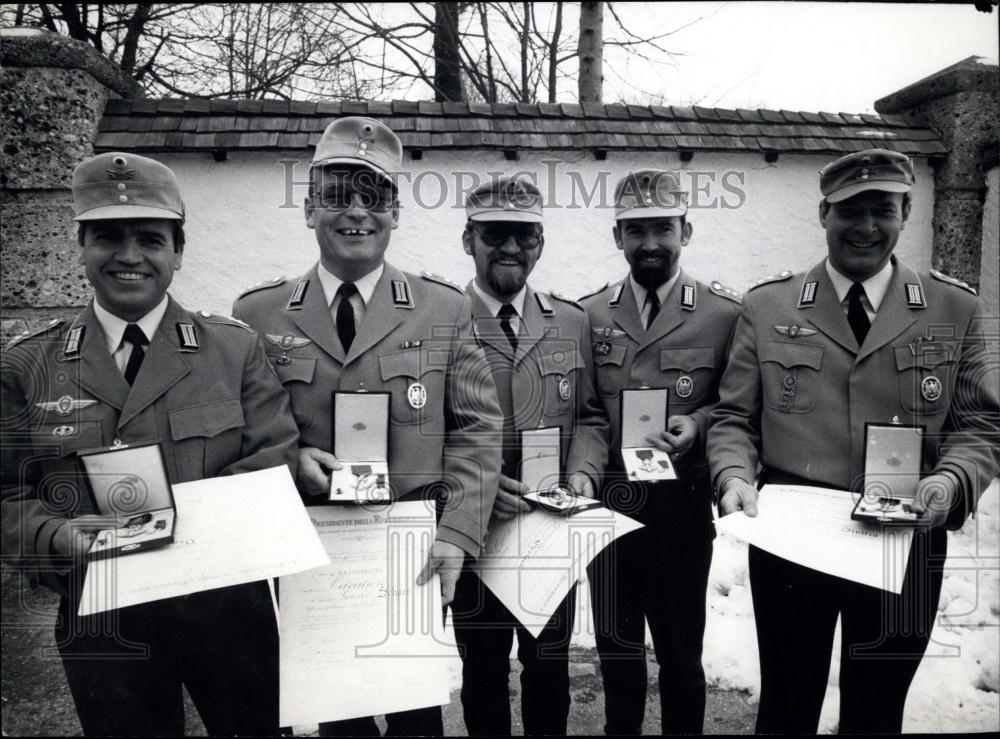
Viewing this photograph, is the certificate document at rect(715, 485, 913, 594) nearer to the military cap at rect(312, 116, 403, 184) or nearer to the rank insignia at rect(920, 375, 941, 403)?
the rank insignia at rect(920, 375, 941, 403)

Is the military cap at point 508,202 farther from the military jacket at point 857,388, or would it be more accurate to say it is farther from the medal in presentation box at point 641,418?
the military jacket at point 857,388

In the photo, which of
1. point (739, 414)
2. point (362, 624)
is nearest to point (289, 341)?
point (362, 624)

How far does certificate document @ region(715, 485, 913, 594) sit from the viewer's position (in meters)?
1.88

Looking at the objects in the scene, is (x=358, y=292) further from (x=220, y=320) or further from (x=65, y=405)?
(x=65, y=405)

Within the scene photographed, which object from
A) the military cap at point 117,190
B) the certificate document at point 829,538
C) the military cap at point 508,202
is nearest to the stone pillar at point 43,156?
the military cap at point 117,190

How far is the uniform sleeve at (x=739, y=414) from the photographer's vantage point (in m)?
2.13

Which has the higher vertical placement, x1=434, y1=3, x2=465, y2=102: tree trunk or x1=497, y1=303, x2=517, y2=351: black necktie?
x1=434, y1=3, x2=465, y2=102: tree trunk

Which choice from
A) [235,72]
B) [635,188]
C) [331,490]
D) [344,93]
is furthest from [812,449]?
[235,72]

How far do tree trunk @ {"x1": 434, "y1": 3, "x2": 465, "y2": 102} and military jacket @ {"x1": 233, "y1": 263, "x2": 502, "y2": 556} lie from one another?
1437mm

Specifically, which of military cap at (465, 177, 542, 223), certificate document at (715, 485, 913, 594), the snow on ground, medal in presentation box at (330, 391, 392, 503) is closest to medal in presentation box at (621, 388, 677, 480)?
certificate document at (715, 485, 913, 594)

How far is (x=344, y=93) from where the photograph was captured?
2973 millimetres

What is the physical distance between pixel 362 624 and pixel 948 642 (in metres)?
2.73

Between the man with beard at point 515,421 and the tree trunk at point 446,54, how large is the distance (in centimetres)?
108

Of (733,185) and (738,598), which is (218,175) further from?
(738,598)
